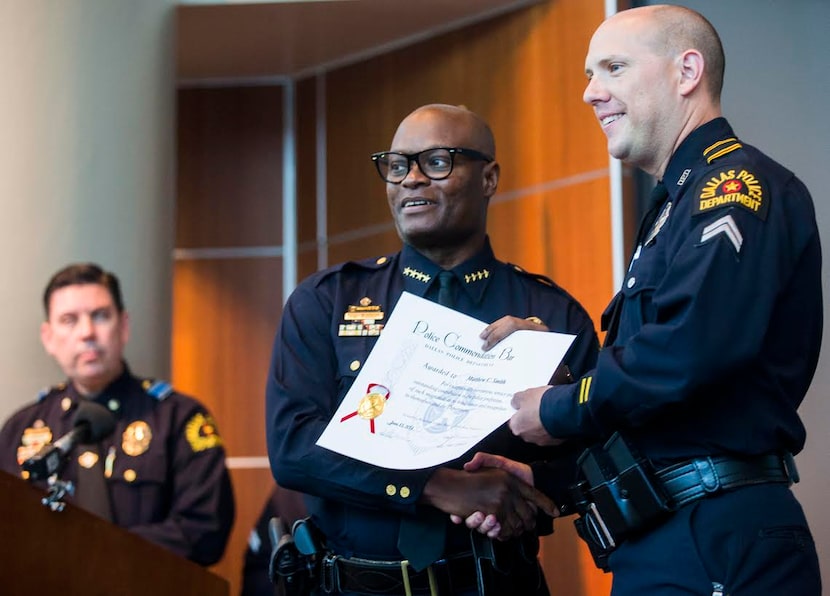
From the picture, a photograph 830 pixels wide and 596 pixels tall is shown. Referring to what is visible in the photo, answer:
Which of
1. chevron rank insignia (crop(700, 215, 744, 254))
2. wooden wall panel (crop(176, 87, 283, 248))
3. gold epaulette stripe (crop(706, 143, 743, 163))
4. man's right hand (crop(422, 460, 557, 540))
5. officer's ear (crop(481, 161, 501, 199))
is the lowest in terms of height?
man's right hand (crop(422, 460, 557, 540))

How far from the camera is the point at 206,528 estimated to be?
144 inches

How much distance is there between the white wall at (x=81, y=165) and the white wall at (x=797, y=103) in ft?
7.10

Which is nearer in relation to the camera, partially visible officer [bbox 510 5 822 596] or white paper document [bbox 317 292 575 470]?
partially visible officer [bbox 510 5 822 596]

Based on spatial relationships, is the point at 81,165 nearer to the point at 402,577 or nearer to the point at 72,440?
the point at 72,440

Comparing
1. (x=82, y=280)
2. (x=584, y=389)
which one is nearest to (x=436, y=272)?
(x=584, y=389)

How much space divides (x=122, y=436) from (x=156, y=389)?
0.21 m

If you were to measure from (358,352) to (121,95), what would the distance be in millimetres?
2300

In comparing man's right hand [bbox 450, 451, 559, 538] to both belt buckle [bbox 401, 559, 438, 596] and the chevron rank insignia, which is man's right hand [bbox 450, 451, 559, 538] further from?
the chevron rank insignia

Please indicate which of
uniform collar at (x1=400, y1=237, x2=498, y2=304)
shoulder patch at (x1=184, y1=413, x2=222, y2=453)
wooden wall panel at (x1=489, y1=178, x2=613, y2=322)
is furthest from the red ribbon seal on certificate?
wooden wall panel at (x1=489, y1=178, x2=613, y2=322)

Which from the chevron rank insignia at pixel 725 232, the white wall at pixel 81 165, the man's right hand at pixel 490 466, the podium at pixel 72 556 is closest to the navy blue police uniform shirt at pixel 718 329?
the chevron rank insignia at pixel 725 232

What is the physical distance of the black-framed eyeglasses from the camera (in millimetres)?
2820

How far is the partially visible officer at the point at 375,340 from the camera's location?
2.46m

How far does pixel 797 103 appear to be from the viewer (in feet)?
11.2

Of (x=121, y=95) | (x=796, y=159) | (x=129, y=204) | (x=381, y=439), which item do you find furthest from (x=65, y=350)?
(x=796, y=159)
